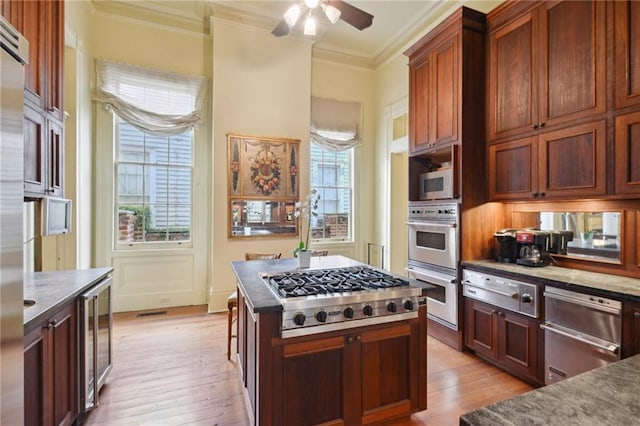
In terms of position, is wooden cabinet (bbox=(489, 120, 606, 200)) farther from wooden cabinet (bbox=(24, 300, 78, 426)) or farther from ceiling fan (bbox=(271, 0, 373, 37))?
wooden cabinet (bbox=(24, 300, 78, 426))

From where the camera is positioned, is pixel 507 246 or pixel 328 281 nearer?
pixel 328 281

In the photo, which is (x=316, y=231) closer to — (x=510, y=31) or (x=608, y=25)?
(x=510, y=31)

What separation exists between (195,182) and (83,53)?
1.95m

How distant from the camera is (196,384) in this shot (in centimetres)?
244

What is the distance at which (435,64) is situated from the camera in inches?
129

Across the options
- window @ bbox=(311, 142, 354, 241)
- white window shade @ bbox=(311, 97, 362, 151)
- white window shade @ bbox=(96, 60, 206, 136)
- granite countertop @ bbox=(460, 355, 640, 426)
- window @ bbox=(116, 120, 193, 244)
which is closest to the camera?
granite countertop @ bbox=(460, 355, 640, 426)

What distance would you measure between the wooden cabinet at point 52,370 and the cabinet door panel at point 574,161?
349cm

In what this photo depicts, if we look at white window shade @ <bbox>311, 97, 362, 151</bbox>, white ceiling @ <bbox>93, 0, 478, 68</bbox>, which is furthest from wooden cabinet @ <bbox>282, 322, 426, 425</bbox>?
white ceiling @ <bbox>93, 0, 478, 68</bbox>

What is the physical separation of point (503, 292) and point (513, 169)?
1.13 m

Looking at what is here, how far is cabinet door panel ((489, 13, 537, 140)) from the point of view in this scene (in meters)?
2.63

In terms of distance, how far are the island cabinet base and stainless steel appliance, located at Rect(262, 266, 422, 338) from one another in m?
0.05

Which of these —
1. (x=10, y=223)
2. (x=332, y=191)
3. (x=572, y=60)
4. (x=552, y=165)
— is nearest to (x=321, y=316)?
(x=10, y=223)

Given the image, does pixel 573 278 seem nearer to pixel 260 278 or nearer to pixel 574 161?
pixel 574 161

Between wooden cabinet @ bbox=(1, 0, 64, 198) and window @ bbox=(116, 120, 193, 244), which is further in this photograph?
window @ bbox=(116, 120, 193, 244)
